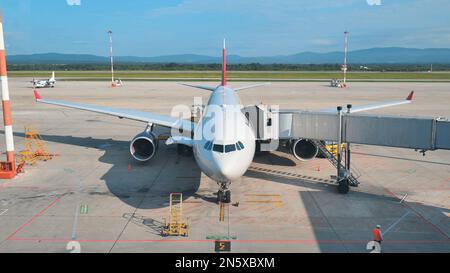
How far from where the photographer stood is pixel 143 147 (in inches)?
949

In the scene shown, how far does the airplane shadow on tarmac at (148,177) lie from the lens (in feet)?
60.6

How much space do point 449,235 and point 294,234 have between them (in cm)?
593

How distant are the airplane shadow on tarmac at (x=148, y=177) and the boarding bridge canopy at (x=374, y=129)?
6.21 m

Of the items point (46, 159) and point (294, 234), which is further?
point (46, 159)

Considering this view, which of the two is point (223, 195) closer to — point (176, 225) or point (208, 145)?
point (208, 145)

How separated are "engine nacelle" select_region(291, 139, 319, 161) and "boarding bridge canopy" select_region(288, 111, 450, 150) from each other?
241 centimetres

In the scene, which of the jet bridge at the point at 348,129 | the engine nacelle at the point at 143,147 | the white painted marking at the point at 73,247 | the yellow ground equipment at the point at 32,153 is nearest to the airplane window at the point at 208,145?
the white painted marking at the point at 73,247

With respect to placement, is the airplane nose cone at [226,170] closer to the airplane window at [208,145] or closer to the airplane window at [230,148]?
the airplane window at [230,148]

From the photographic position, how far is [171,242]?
1378cm

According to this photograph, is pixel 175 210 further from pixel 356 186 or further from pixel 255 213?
pixel 356 186

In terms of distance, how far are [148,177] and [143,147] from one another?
3070 millimetres

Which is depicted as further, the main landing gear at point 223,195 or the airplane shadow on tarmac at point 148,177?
the airplane shadow on tarmac at point 148,177

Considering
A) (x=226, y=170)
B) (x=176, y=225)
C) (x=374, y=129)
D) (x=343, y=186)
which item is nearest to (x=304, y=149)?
(x=343, y=186)
